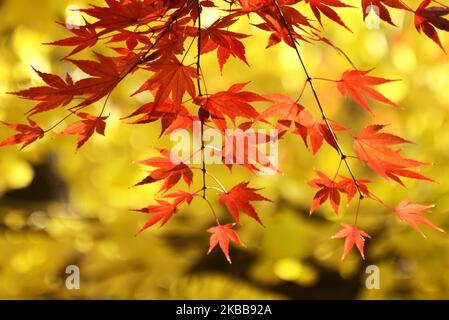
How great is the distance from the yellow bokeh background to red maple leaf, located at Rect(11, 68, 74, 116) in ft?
5.20

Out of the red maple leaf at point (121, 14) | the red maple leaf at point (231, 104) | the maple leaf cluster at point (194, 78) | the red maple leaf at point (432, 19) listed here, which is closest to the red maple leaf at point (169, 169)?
the maple leaf cluster at point (194, 78)

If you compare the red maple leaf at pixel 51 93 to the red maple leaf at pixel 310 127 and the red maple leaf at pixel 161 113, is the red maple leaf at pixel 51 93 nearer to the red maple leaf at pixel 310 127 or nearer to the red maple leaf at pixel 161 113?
the red maple leaf at pixel 161 113

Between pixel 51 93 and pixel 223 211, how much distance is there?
173 cm

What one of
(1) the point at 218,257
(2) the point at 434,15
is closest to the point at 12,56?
(1) the point at 218,257

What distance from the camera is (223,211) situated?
7.91ft

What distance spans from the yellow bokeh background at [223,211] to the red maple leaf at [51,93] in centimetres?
159

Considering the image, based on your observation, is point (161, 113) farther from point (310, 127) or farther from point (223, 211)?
point (223, 211)

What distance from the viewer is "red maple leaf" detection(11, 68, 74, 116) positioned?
717mm

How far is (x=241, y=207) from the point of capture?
89 cm

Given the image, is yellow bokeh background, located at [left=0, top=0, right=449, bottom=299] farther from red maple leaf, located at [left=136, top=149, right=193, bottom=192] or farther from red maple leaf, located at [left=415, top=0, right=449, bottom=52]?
red maple leaf, located at [left=415, top=0, right=449, bottom=52]
